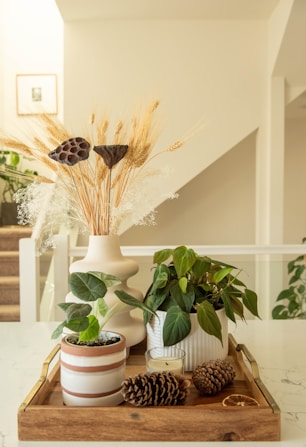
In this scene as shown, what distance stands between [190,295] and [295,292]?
2190 millimetres

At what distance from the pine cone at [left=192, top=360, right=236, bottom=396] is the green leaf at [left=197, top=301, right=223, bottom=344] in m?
0.06

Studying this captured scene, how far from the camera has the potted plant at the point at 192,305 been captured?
0.91 meters

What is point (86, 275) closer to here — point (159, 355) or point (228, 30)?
point (159, 355)

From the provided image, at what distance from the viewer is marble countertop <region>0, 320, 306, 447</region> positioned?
2.46ft

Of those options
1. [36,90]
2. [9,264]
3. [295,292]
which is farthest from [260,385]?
[36,90]

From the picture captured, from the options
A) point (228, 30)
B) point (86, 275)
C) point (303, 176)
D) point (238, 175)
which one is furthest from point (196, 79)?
point (86, 275)

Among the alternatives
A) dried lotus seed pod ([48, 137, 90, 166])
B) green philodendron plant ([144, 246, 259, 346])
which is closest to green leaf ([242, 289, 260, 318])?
green philodendron plant ([144, 246, 259, 346])

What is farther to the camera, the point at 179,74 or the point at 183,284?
the point at 179,74

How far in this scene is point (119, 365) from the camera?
0.80 meters

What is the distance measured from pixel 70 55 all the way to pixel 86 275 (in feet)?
12.0

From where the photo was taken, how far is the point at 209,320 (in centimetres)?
90

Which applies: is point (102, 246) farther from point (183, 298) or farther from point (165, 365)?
point (165, 365)

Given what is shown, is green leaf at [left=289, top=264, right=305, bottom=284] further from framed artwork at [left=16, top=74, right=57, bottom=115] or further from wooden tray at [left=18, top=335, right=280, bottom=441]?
framed artwork at [left=16, top=74, right=57, bottom=115]

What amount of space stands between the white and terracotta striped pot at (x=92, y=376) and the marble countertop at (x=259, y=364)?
7 cm
